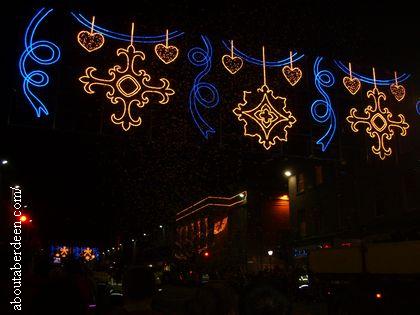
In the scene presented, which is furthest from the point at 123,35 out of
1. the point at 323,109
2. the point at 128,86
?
the point at 323,109

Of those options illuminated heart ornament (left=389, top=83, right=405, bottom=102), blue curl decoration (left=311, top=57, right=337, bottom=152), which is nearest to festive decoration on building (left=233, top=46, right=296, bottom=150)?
blue curl decoration (left=311, top=57, right=337, bottom=152)

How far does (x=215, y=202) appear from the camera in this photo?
2825 inches

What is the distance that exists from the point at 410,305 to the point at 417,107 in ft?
25.5

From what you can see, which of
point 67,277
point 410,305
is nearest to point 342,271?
point 410,305

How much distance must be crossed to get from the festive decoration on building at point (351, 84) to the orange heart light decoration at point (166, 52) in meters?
5.49

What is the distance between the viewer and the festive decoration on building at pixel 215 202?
62.6m

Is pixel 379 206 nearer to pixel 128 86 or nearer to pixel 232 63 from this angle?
pixel 232 63

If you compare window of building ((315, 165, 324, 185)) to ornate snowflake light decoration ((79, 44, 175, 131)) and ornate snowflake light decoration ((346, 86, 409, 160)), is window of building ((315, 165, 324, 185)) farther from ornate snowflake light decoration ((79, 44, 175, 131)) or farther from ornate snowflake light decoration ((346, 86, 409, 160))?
ornate snowflake light decoration ((79, 44, 175, 131))

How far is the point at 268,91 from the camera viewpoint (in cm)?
1311

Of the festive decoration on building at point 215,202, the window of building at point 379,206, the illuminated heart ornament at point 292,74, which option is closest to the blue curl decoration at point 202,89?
the illuminated heart ornament at point 292,74

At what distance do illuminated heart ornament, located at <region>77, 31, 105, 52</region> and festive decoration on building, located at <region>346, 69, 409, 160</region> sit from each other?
7.56m

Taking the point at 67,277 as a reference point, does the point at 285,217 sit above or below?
above

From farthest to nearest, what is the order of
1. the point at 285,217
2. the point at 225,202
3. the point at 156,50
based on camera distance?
1. the point at 225,202
2. the point at 285,217
3. the point at 156,50

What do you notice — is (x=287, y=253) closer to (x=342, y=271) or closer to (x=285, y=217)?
(x=285, y=217)
